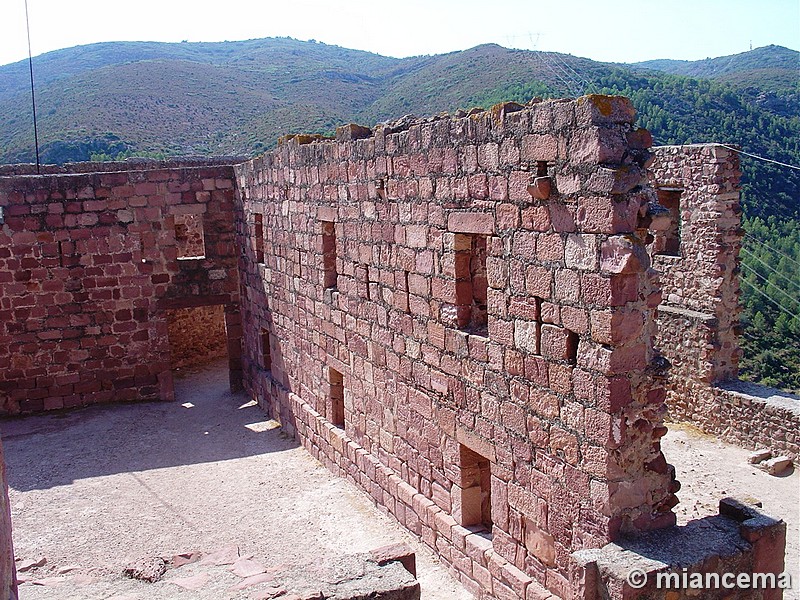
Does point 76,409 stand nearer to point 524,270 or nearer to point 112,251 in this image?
point 112,251

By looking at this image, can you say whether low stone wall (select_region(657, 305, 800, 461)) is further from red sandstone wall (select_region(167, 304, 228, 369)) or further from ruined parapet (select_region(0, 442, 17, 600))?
red sandstone wall (select_region(167, 304, 228, 369))

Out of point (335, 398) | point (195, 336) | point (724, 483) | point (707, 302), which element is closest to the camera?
point (724, 483)

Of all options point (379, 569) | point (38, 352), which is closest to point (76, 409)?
point (38, 352)

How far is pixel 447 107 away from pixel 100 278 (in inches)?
992

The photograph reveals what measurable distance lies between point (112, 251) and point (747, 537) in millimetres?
A: 10417

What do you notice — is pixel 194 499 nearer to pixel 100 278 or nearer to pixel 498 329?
pixel 498 329

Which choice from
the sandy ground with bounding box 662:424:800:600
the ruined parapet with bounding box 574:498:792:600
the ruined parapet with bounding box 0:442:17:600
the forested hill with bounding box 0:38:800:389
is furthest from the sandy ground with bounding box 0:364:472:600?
the forested hill with bounding box 0:38:800:389

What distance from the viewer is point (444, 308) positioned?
6.61 meters

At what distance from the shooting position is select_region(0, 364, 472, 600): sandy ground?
253 inches

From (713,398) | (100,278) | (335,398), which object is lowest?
(713,398)

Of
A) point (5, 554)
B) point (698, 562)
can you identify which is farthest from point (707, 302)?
point (5, 554)

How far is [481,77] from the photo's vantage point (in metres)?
39.3

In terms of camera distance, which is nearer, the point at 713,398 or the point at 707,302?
the point at 713,398

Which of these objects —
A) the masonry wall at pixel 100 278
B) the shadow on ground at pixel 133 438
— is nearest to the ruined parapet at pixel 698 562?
the shadow on ground at pixel 133 438
